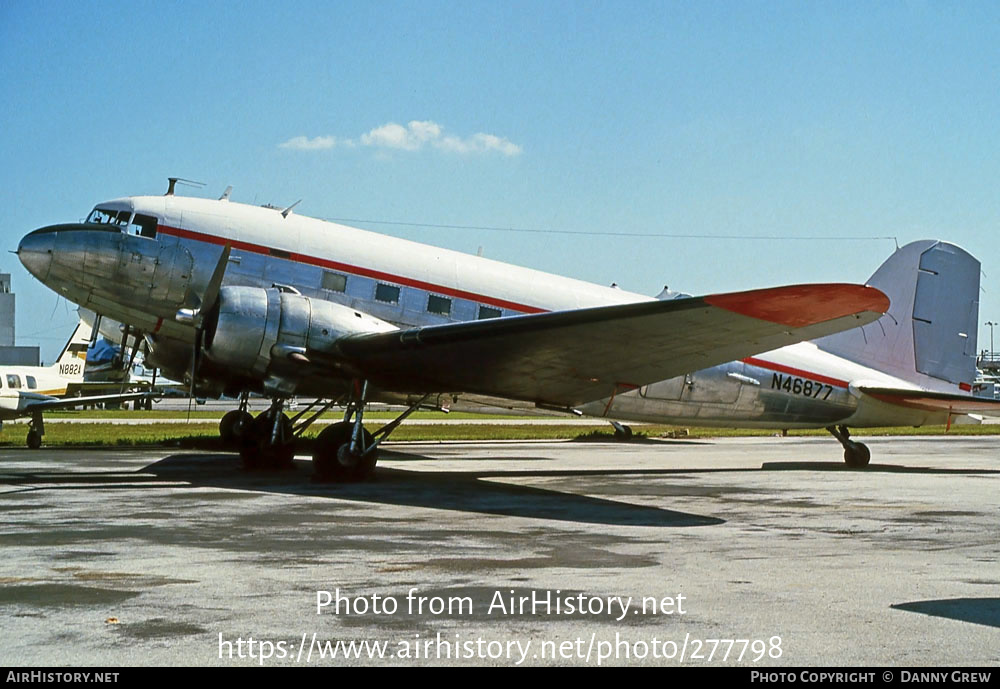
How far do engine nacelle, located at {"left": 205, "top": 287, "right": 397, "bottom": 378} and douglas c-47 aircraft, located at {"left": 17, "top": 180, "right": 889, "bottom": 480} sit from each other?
2 centimetres

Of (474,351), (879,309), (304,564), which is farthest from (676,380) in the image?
(304,564)

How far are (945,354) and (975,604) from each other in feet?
46.8

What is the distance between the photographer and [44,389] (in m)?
33.9

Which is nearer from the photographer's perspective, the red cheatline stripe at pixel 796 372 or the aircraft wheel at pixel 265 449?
the aircraft wheel at pixel 265 449

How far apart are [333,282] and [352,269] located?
39 cm

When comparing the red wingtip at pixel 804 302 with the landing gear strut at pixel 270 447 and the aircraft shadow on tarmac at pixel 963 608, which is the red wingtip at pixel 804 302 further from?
the landing gear strut at pixel 270 447

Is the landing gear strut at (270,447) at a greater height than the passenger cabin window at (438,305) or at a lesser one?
lesser

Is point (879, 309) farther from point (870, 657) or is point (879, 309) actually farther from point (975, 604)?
point (870, 657)

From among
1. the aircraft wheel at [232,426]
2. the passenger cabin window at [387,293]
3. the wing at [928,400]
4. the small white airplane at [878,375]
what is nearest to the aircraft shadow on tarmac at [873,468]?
the small white airplane at [878,375]

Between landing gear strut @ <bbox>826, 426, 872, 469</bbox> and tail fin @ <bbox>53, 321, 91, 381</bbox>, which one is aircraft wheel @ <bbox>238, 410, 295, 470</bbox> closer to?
landing gear strut @ <bbox>826, 426, 872, 469</bbox>

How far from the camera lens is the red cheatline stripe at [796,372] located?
17.9 m

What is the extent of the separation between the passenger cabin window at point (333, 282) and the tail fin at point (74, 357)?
26.5 m

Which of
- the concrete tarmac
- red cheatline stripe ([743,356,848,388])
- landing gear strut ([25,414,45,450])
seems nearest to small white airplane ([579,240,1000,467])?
red cheatline stripe ([743,356,848,388])

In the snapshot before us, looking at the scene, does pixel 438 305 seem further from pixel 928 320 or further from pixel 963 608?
pixel 963 608
